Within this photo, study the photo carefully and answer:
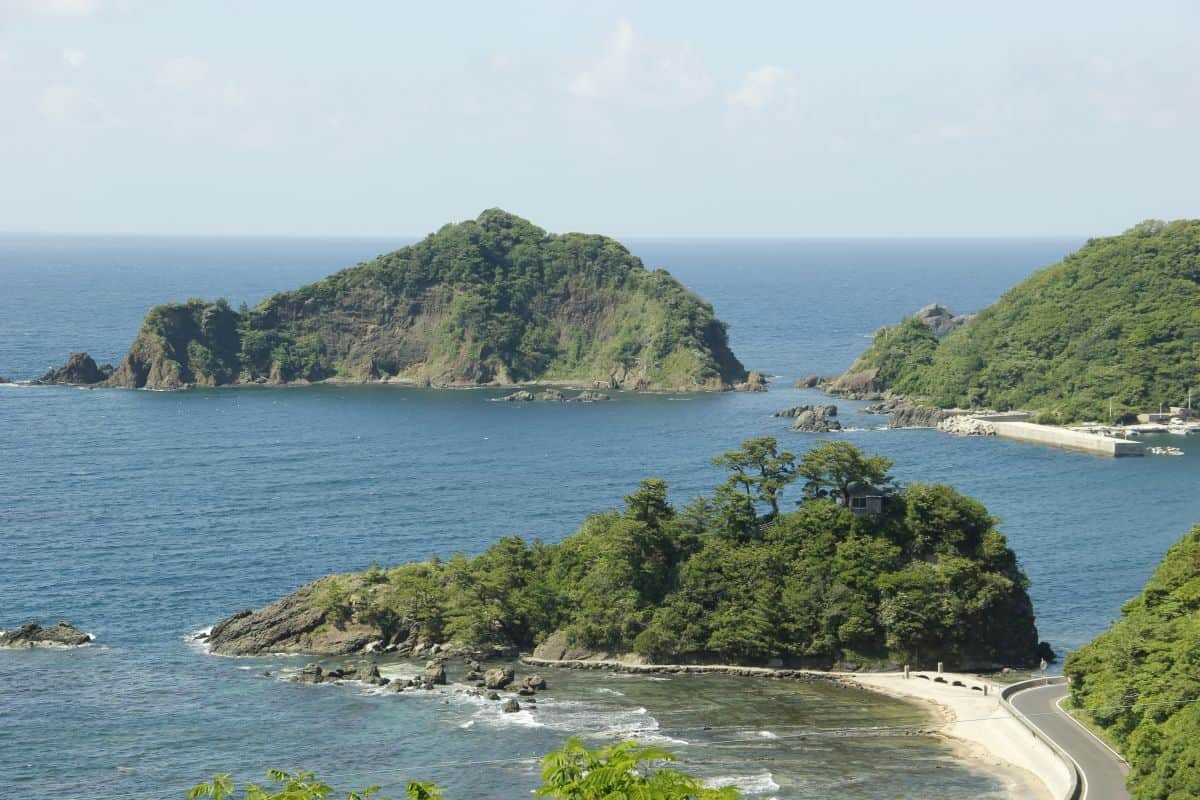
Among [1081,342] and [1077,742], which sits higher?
[1081,342]

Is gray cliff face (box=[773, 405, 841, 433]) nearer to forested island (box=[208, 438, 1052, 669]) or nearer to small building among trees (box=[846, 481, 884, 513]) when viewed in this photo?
forested island (box=[208, 438, 1052, 669])

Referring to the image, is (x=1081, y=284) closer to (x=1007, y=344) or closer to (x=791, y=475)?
(x=1007, y=344)

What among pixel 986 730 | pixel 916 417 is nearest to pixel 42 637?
pixel 986 730

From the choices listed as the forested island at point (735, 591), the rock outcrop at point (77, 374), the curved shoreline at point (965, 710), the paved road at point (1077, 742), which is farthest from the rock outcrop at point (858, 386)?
the paved road at point (1077, 742)

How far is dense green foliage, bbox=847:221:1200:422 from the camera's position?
539 feet

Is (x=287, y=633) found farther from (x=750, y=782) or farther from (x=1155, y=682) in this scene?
(x=1155, y=682)

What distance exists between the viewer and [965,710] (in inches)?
2896

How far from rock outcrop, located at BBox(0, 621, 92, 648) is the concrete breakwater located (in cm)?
9489

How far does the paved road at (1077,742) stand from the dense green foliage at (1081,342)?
297 ft

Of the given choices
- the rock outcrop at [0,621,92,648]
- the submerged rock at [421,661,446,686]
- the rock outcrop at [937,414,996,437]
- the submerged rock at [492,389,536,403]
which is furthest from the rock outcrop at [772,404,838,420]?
the rock outcrop at [0,621,92,648]

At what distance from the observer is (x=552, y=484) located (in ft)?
427

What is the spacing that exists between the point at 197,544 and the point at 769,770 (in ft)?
174

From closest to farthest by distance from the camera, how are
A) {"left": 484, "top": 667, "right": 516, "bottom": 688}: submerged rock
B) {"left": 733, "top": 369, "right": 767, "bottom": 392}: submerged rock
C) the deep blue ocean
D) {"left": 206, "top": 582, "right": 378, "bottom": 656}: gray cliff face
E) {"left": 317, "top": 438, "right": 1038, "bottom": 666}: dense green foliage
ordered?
the deep blue ocean, {"left": 484, "top": 667, "right": 516, "bottom": 688}: submerged rock, {"left": 317, "top": 438, "right": 1038, "bottom": 666}: dense green foliage, {"left": 206, "top": 582, "right": 378, "bottom": 656}: gray cliff face, {"left": 733, "top": 369, "right": 767, "bottom": 392}: submerged rock

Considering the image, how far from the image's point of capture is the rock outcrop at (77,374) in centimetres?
18925
